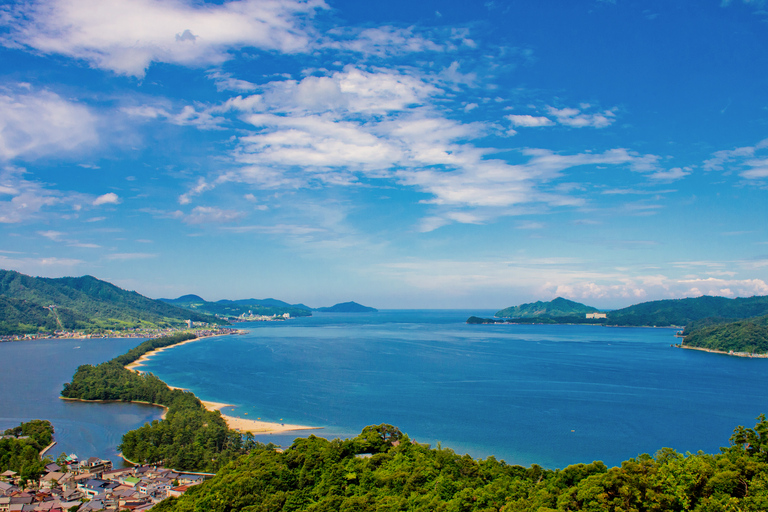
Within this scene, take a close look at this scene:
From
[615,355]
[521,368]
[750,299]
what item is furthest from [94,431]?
[750,299]

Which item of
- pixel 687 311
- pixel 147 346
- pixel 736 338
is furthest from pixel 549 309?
pixel 147 346

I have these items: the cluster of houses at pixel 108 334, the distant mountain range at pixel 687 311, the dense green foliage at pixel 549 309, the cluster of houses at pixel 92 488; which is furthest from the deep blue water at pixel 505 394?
the dense green foliage at pixel 549 309

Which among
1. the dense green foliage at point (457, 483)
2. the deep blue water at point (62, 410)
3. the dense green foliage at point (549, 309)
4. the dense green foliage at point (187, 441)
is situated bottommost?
the deep blue water at point (62, 410)

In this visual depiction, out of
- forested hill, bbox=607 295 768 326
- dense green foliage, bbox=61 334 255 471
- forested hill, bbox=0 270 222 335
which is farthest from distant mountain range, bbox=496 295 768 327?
forested hill, bbox=0 270 222 335

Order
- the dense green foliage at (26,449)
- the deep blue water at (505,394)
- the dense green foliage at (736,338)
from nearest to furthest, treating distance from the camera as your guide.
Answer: the dense green foliage at (26,449) → the deep blue water at (505,394) → the dense green foliage at (736,338)

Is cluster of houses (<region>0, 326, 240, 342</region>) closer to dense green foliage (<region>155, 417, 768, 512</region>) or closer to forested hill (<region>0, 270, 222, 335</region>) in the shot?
forested hill (<region>0, 270, 222, 335</region>)

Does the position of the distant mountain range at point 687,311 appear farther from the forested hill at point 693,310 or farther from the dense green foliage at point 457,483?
the dense green foliage at point 457,483

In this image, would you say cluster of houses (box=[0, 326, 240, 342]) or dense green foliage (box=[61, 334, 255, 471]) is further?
cluster of houses (box=[0, 326, 240, 342])
